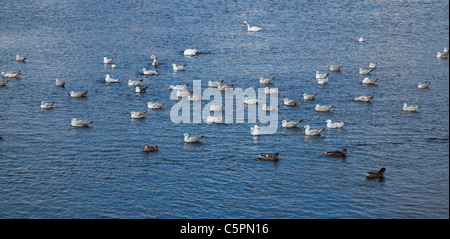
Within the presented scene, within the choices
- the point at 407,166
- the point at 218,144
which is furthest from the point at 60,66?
the point at 407,166

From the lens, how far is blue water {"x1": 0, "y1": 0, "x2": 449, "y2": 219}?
3441 cm

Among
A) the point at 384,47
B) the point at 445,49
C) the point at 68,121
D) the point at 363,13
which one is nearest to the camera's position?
the point at 68,121

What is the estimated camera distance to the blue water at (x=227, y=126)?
113 ft

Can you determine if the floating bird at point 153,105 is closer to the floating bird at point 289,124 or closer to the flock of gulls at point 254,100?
the flock of gulls at point 254,100

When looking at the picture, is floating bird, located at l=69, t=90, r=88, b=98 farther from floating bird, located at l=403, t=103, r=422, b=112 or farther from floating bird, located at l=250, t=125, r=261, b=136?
floating bird, located at l=403, t=103, r=422, b=112

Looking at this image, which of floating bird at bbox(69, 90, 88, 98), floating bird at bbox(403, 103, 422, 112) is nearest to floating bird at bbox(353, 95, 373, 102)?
floating bird at bbox(403, 103, 422, 112)

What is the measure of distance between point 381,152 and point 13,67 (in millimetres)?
44328

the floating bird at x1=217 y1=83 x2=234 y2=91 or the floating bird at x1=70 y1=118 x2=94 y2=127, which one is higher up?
the floating bird at x1=217 y1=83 x2=234 y2=91

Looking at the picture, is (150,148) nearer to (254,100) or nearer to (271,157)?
(271,157)

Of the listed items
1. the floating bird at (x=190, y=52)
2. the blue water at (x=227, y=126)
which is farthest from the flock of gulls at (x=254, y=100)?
the floating bird at (x=190, y=52)

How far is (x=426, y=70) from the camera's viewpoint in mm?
60719

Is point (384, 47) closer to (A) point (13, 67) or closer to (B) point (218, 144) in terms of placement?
(B) point (218, 144)

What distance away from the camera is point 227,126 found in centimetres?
4706

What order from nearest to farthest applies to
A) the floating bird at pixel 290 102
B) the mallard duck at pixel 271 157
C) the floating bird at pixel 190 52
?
the mallard duck at pixel 271 157 → the floating bird at pixel 290 102 → the floating bird at pixel 190 52
